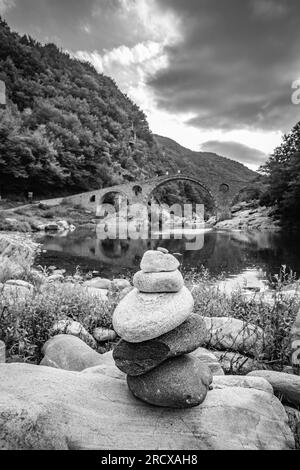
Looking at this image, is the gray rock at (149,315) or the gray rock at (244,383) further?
the gray rock at (244,383)

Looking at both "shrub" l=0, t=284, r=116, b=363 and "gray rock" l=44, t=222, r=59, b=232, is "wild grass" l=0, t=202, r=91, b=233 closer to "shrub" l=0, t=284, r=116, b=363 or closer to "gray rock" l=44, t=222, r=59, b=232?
"gray rock" l=44, t=222, r=59, b=232

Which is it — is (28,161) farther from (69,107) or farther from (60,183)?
(69,107)

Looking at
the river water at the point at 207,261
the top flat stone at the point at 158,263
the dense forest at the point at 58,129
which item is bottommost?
the river water at the point at 207,261

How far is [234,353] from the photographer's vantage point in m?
4.89

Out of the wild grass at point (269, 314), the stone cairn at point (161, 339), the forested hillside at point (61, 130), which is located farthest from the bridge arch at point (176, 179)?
the stone cairn at point (161, 339)

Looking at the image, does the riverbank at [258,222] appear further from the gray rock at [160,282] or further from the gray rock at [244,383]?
the gray rock at [160,282]


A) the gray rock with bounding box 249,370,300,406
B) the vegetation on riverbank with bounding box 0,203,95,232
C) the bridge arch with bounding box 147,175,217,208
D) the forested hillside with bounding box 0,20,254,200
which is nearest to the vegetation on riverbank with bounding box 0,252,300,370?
the gray rock with bounding box 249,370,300,406

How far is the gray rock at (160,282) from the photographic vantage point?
295 centimetres

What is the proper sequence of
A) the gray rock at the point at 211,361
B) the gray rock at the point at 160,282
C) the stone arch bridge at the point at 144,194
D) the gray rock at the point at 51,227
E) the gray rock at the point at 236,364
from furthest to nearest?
the stone arch bridge at the point at 144,194
the gray rock at the point at 51,227
the gray rock at the point at 236,364
the gray rock at the point at 211,361
the gray rock at the point at 160,282

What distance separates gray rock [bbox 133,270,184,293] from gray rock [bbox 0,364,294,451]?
1049 mm

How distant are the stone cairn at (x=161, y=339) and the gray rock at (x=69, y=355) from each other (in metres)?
1.49

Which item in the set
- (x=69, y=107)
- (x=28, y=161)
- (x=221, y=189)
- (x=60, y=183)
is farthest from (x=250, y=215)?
(x=69, y=107)

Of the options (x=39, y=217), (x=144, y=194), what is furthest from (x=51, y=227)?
(x=144, y=194)

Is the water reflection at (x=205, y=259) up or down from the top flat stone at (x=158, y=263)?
down
